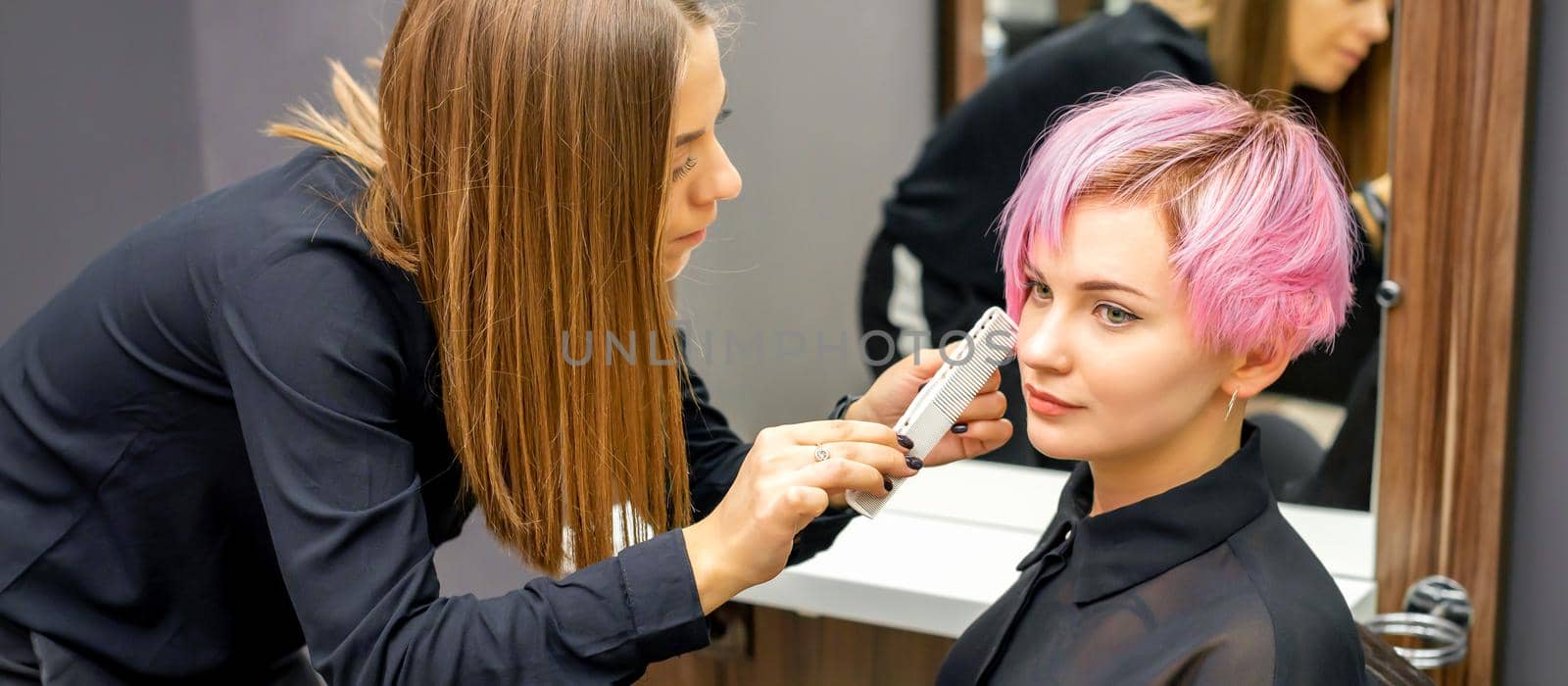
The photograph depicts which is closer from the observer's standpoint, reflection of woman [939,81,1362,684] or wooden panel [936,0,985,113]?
reflection of woman [939,81,1362,684]

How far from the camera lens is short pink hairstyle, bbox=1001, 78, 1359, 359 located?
3.04 ft

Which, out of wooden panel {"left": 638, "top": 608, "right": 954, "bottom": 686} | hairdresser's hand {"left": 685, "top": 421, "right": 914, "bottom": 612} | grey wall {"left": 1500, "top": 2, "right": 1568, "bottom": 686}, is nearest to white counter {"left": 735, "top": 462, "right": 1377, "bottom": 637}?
wooden panel {"left": 638, "top": 608, "right": 954, "bottom": 686}

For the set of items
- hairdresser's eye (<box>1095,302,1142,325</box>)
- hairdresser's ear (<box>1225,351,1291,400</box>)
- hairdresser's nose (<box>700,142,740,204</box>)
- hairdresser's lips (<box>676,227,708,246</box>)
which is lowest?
hairdresser's ear (<box>1225,351,1291,400</box>)

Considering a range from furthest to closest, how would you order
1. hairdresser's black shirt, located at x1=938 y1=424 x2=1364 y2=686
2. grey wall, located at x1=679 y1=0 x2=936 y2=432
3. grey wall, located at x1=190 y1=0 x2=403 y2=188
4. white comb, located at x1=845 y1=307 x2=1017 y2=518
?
grey wall, located at x1=190 y1=0 x2=403 y2=188 < grey wall, located at x1=679 y1=0 x2=936 y2=432 < white comb, located at x1=845 y1=307 x2=1017 y2=518 < hairdresser's black shirt, located at x1=938 y1=424 x2=1364 y2=686

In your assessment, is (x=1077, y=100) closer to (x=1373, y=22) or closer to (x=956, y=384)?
(x=1373, y=22)

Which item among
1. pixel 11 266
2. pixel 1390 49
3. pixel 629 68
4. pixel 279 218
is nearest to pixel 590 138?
pixel 629 68

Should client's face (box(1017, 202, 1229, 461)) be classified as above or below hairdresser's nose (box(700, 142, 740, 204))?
below

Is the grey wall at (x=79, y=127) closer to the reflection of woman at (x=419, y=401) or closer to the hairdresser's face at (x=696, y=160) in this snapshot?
the reflection of woman at (x=419, y=401)

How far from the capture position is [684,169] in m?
1.06

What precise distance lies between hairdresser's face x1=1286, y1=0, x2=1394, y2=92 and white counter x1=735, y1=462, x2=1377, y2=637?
518mm

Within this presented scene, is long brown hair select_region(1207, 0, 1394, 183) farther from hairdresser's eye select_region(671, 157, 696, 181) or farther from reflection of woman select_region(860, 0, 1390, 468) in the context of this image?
hairdresser's eye select_region(671, 157, 696, 181)

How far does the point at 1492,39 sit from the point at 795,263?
856 millimetres

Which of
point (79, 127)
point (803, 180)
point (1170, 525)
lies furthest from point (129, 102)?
point (1170, 525)

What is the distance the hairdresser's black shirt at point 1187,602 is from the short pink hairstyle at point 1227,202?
0.13m
